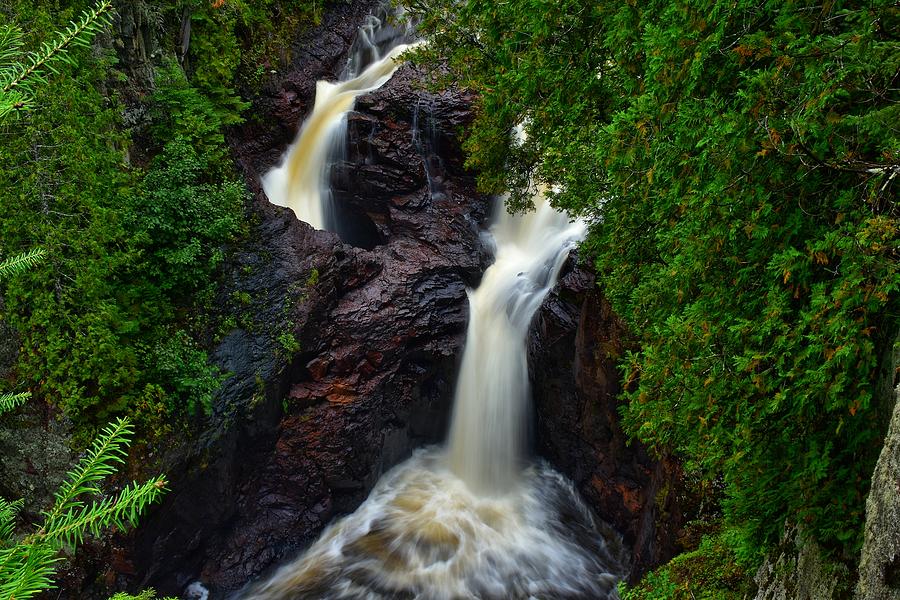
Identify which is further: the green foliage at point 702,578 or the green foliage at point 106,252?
the green foliage at point 106,252

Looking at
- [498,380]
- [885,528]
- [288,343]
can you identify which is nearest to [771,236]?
[885,528]

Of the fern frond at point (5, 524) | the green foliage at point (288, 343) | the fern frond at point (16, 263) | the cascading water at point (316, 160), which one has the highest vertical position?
the cascading water at point (316, 160)

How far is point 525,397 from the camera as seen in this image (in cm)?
1120

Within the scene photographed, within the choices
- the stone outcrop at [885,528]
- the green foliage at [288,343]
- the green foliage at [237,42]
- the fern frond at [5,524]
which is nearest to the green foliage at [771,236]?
the stone outcrop at [885,528]

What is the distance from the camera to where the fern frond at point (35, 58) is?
4.33 feet

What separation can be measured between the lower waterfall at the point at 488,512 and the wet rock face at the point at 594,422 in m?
0.58

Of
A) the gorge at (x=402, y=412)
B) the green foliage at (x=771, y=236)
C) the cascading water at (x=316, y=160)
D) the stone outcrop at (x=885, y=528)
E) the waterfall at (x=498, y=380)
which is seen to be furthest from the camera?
the cascading water at (x=316, y=160)

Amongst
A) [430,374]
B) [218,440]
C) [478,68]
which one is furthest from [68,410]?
[478,68]

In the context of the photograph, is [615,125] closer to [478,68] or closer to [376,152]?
[478,68]

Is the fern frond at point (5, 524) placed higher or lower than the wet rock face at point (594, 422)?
lower

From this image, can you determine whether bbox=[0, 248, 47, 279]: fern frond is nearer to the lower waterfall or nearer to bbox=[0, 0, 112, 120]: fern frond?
bbox=[0, 0, 112, 120]: fern frond

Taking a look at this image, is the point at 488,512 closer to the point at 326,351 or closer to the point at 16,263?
the point at 326,351

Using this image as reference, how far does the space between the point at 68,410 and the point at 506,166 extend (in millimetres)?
7586

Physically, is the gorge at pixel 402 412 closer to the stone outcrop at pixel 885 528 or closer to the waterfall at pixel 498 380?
the waterfall at pixel 498 380
